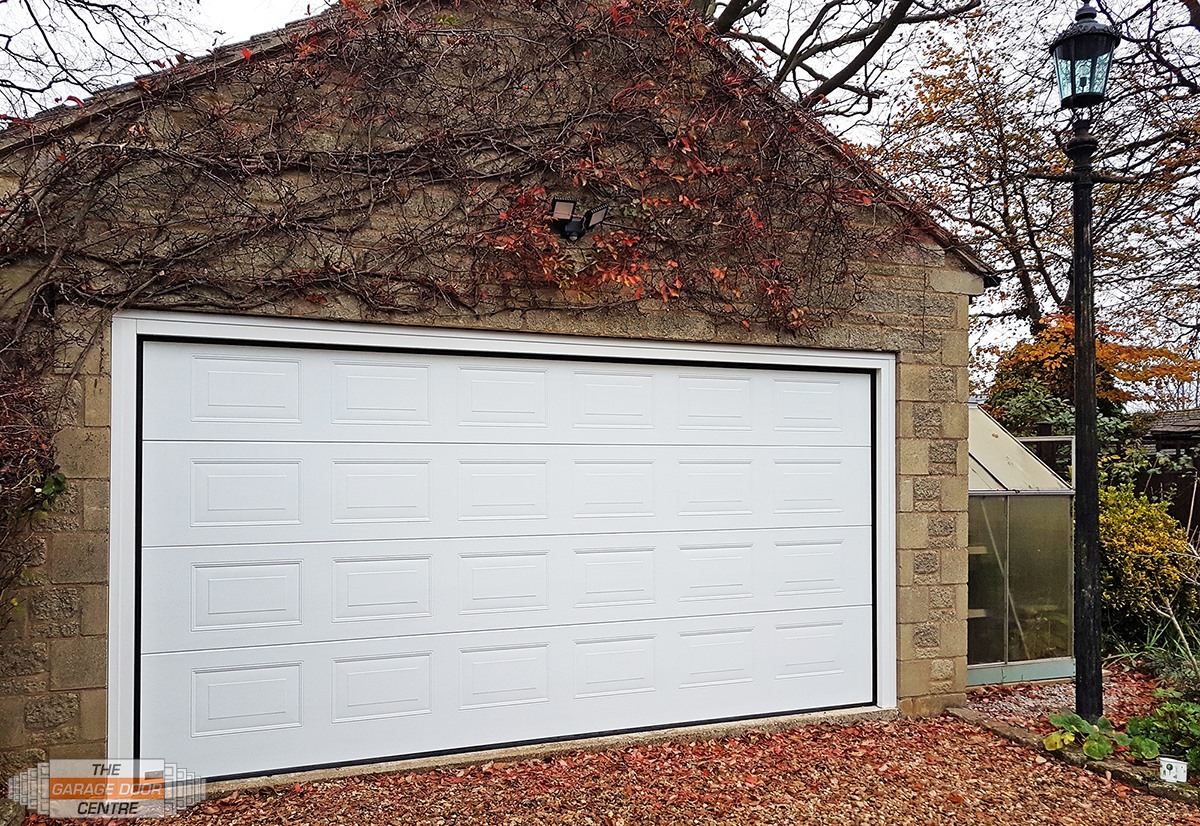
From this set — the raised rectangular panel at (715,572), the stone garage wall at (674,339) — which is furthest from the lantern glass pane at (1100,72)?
the raised rectangular panel at (715,572)

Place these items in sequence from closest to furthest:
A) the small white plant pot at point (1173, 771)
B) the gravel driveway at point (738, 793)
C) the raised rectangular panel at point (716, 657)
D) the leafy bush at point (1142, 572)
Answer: the gravel driveway at point (738, 793), the small white plant pot at point (1173, 771), the raised rectangular panel at point (716, 657), the leafy bush at point (1142, 572)

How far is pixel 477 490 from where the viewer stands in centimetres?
469

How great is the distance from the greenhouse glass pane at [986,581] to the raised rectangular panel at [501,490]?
10.7 ft

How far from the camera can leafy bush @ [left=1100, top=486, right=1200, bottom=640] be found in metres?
6.82

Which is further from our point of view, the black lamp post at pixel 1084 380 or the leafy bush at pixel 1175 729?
the black lamp post at pixel 1084 380

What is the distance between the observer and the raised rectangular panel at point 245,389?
4219mm

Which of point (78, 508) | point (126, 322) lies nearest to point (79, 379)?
point (126, 322)

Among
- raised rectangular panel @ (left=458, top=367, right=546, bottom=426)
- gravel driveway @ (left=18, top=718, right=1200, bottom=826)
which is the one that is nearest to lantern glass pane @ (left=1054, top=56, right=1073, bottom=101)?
raised rectangular panel @ (left=458, top=367, right=546, bottom=426)

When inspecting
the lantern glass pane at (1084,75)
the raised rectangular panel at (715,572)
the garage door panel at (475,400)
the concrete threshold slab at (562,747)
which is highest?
the lantern glass pane at (1084,75)

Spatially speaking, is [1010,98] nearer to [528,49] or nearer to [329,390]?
[528,49]

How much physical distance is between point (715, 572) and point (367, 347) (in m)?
2.41

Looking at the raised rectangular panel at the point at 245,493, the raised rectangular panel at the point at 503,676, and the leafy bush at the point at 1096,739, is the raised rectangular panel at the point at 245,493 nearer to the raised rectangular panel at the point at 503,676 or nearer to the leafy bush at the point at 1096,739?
the raised rectangular panel at the point at 503,676

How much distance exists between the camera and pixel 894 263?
18.0 feet

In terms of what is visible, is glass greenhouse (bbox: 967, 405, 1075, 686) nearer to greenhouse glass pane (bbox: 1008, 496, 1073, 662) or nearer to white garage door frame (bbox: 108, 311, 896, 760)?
greenhouse glass pane (bbox: 1008, 496, 1073, 662)
